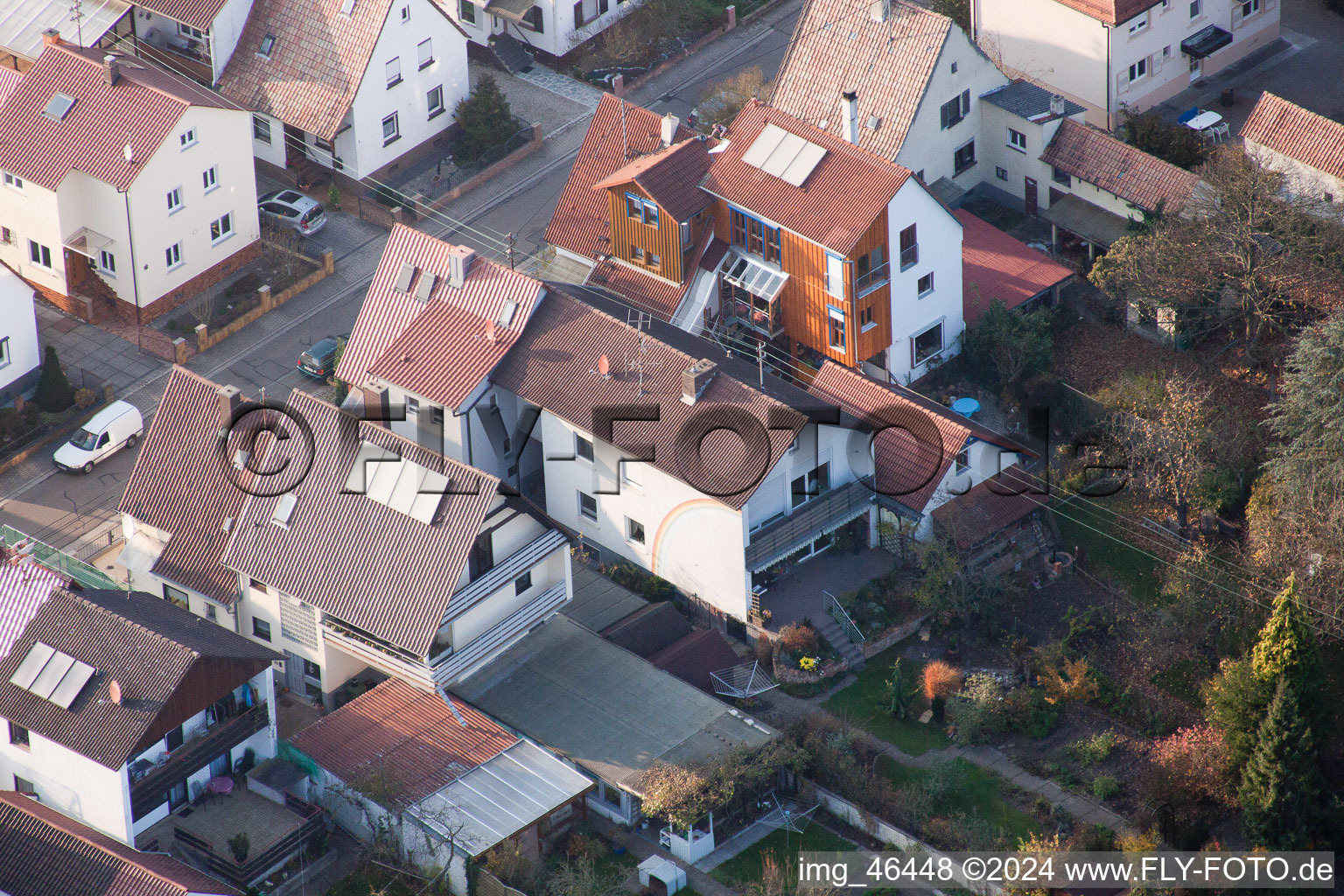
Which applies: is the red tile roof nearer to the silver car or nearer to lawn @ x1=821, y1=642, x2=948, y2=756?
lawn @ x1=821, y1=642, x2=948, y2=756

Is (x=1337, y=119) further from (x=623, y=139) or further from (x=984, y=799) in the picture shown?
(x=984, y=799)

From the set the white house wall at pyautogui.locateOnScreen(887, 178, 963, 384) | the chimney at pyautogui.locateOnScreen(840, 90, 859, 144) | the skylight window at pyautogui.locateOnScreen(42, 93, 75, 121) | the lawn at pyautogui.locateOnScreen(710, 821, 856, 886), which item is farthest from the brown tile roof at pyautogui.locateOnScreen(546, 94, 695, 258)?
the lawn at pyautogui.locateOnScreen(710, 821, 856, 886)

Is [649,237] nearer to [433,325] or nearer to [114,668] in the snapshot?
[433,325]

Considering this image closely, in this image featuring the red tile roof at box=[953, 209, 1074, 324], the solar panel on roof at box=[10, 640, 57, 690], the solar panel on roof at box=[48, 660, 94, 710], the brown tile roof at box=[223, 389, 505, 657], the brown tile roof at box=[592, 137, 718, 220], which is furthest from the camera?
the red tile roof at box=[953, 209, 1074, 324]

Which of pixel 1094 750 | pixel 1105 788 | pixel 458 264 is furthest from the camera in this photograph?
pixel 458 264

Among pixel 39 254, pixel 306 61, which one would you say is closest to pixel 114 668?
pixel 39 254

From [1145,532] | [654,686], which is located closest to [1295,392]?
[1145,532]
